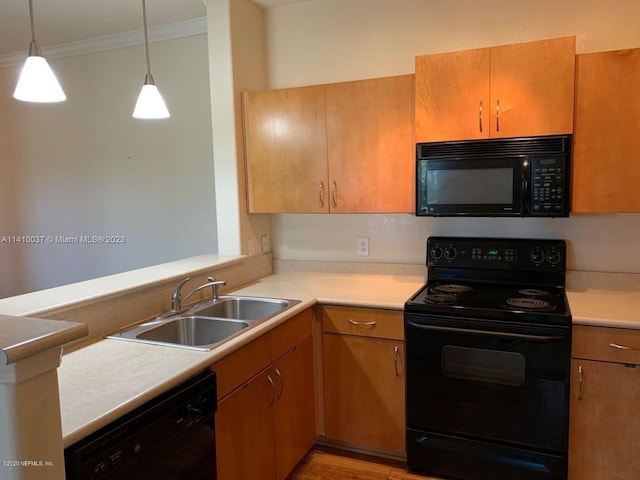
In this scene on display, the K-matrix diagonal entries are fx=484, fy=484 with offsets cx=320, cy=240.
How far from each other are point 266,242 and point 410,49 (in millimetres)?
1457

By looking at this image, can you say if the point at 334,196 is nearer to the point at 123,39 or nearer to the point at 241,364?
the point at 241,364

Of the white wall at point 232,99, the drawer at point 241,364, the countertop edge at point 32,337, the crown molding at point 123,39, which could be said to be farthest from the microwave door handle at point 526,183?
the crown molding at point 123,39

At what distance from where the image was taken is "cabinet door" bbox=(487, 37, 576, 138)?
216 cm

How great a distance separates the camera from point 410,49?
2.74 m

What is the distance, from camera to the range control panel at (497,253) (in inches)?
97.8

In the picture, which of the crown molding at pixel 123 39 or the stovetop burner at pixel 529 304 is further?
the crown molding at pixel 123 39

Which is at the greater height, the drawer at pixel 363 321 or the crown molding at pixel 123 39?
the crown molding at pixel 123 39

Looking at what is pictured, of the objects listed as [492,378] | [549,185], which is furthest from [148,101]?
[492,378]

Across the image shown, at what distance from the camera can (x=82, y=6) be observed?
302cm

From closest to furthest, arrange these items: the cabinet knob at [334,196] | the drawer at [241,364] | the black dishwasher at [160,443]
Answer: the black dishwasher at [160,443], the drawer at [241,364], the cabinet knob at [334,196]

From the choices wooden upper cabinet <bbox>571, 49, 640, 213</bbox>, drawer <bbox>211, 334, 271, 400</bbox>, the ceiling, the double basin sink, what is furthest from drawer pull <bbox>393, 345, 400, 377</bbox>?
the ceiling

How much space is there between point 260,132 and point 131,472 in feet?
6.38

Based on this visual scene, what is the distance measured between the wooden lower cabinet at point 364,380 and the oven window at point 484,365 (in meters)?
0.24

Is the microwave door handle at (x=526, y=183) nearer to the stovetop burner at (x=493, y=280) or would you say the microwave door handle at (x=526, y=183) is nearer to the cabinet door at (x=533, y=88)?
the cabinet door at (x=533, y=88)
